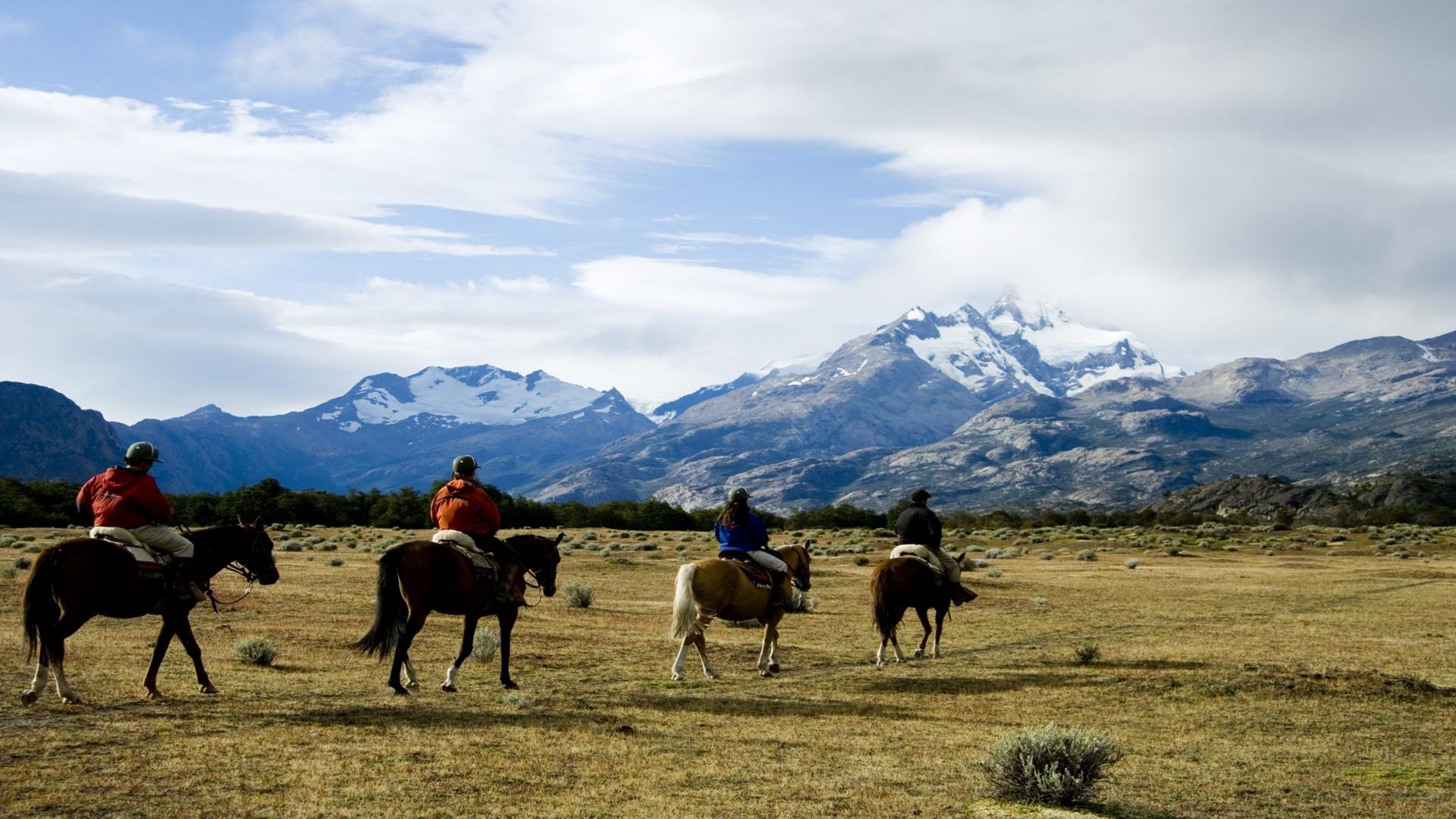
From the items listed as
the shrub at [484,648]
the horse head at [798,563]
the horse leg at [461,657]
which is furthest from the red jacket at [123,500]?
the horse head at [798,563]

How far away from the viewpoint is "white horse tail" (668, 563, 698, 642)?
17.8 m

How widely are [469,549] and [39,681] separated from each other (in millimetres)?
5588

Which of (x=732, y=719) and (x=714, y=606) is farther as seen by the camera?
(x=714, y=606)

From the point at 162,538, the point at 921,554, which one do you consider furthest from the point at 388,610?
the point at 921,554

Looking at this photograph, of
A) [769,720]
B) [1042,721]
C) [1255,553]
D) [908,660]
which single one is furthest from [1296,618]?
[1255,553]

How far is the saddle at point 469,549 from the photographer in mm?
16250

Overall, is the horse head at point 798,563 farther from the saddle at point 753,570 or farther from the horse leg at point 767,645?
the horse leg at point 767,645

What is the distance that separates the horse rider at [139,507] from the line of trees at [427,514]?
167 ft

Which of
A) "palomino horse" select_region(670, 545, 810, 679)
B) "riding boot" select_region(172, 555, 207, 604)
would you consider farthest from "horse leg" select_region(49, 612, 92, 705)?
"palomino horse" select_region(670, 545, 810, 679)

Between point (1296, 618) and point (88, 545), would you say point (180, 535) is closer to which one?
point (88, 545)

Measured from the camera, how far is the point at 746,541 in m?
19.5

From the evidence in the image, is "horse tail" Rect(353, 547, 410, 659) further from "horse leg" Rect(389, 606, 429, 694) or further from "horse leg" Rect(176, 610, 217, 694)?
"horse leg" Rect(176, 610, 217, 694)

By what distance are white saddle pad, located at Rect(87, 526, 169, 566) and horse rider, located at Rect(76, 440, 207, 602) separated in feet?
0.26

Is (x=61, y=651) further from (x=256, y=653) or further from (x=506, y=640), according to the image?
(x=506, y=640)
